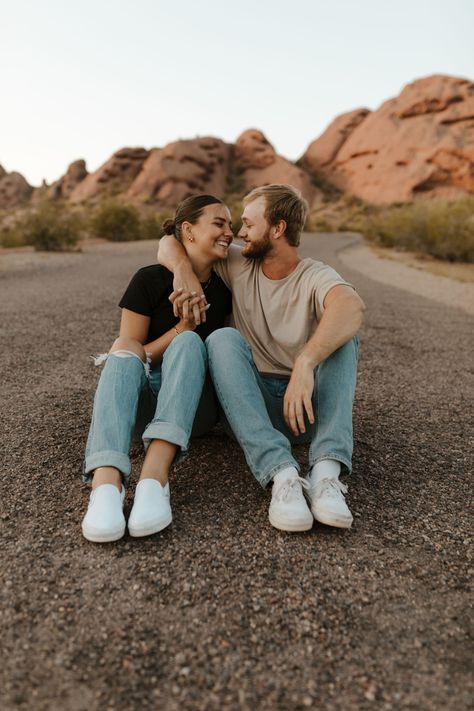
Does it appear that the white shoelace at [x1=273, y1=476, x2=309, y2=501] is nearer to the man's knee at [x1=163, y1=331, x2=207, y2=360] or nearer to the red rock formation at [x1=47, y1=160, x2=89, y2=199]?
the man's knee at [x1=163, y1=331, x2=207, y2=360]

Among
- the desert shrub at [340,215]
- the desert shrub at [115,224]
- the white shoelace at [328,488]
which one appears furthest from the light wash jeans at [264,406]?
the desert shrub at [340,215]

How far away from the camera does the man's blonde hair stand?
277 centimetres

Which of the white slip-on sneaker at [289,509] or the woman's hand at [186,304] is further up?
the woman's hand at [186,304]

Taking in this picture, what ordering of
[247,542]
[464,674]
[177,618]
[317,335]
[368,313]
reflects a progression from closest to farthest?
[464,674] → [177,618] → [247,542] → [317,335] → [368,313]

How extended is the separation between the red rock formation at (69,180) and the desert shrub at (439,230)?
134 feet

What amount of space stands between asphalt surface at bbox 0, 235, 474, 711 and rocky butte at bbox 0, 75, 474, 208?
41.4 m

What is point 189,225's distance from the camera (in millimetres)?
2896

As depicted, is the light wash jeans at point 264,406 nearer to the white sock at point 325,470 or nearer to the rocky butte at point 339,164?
the white sock at point 325,470

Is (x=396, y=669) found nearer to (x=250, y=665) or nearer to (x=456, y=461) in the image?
(x=250, y=665)

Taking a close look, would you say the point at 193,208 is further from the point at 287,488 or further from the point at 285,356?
the point at 287,488

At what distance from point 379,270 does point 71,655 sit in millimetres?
14212


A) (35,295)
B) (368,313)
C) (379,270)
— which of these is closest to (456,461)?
(368,313)

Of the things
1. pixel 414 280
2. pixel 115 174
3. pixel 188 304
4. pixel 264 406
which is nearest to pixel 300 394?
pixel 264 406

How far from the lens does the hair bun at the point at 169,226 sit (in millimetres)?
3070
